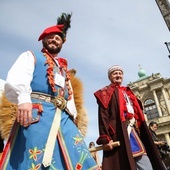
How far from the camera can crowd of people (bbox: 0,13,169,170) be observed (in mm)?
1638

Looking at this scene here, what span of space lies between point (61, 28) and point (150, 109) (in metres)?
24.6

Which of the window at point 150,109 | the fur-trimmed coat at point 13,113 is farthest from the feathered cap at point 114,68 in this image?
the window at point 150,109

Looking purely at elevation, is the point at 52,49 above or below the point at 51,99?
above

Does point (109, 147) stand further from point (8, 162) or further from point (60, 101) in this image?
point (8, 162)

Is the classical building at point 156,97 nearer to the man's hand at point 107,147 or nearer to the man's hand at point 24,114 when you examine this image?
the man's hand at point 107,147

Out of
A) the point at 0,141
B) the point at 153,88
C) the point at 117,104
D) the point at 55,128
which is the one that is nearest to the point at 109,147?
the point at 117,104

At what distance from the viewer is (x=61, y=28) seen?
265cm

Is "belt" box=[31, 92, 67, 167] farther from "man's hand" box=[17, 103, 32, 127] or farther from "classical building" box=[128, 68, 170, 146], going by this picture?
"classical building" box=[128, 68, 170, 146]

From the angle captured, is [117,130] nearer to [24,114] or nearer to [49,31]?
[49,31]

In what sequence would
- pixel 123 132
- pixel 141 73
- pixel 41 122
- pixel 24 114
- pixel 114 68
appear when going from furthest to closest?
1. pixel 141 73
2. pixel 114 68
3. pixel 123 132
4. pixel 41 122
5. pixel 24 114

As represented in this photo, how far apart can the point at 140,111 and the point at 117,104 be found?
0.42 meters

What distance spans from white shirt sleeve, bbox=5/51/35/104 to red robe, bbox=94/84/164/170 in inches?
50.6

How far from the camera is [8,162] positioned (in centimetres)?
162

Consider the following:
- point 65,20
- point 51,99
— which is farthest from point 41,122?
point 65,20
